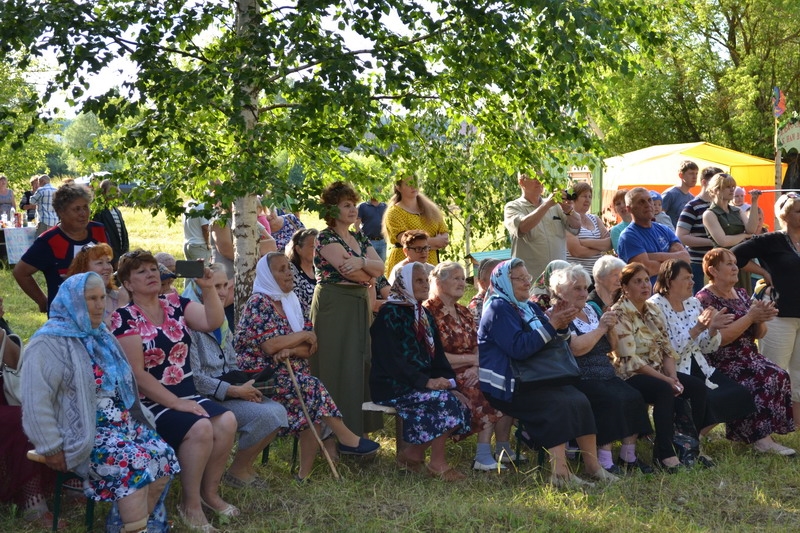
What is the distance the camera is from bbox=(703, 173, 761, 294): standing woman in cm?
819

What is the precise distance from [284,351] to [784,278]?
3612 mm

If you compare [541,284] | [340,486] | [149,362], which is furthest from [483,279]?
[149,362]

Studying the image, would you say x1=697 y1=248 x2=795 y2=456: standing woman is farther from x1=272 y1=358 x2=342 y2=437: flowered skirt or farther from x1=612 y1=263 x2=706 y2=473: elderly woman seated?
x1=272 y1=358 x2=342 y2=437: flowered skirt

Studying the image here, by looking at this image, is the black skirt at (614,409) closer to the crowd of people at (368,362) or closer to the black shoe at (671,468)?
the crowd of people at (368,362)

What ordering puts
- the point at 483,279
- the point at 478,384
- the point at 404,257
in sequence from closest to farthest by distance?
1. the point at 478,384
2. the point at 483,279
3. the point at 404,257

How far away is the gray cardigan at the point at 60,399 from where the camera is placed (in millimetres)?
4332

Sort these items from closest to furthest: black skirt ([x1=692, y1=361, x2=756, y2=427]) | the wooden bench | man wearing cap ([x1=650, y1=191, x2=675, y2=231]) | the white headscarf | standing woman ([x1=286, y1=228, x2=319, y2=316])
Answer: the wooden bench, the white headscarf, black skirt ([x1=692, y1=361, x2=756, y2=427]), standing woman ([x1=286, y1=228, x2=319, y2=316]), man wearing cap ([x1=650, y1=191, x2=675, y2=231])

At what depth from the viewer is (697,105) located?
22.3 m

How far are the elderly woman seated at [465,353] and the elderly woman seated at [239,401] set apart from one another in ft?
4.17

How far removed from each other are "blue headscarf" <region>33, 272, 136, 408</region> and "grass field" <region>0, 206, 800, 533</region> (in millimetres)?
806

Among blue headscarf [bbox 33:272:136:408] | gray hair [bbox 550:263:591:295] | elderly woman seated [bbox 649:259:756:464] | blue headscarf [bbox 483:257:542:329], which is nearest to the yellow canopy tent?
elderly woman seated [bbox 649:259:756:464]

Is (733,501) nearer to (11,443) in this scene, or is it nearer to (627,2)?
(627,2)

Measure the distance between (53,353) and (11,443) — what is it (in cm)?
81

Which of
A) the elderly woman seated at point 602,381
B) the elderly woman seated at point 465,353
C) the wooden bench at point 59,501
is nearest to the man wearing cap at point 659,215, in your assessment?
the elderly woman seated at point 602,381
